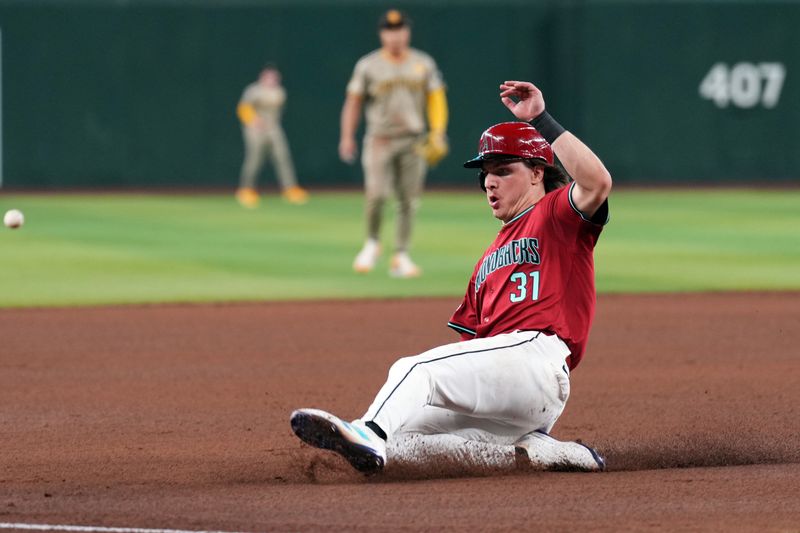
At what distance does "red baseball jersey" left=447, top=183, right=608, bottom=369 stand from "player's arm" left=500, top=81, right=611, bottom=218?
3.4 inches

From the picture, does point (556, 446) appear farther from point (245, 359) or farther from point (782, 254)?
point (782, 254)

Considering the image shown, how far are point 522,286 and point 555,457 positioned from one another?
69 cm

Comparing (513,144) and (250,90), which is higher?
(513,144)

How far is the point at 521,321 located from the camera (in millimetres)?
5590

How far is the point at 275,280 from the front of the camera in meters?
13.4

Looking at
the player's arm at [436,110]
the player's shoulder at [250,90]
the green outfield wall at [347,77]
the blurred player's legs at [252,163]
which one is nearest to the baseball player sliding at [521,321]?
the player's arm at [436,110]

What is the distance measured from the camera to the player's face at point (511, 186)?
5.74 m

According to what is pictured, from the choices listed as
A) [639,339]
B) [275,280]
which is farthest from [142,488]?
[275,280]

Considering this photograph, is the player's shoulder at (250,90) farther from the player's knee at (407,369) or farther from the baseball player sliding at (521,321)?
the player's knee at (407,369)

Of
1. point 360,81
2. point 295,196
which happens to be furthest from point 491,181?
point 295,196

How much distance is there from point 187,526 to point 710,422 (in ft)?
10.3

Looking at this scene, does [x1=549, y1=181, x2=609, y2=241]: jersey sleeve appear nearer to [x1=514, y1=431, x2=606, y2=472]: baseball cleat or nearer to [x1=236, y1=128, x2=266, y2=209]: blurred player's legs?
[x1=514, y1=431, x2=606, y2=472]: baseball cleat

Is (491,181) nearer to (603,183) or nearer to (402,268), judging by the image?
(603,183)

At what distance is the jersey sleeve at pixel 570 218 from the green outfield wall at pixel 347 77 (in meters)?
23.0
